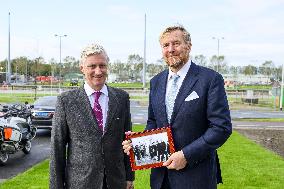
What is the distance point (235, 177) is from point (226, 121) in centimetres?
619

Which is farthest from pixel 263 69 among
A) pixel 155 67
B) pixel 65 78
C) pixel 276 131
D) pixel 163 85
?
pixel 163 85

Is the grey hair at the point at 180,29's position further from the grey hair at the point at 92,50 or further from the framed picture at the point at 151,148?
the framed picture at the point at 151,148

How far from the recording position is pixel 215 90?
11.6ft

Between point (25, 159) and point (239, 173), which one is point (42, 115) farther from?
point (239, 173)

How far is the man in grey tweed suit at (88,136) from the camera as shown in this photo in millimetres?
3807

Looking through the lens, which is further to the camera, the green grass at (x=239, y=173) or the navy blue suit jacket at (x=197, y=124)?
the green grass at (x=239, y=173)

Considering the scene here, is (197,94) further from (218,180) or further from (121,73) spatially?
(121,73)

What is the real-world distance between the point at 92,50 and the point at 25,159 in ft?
30.0

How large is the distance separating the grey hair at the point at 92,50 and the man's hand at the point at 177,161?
1.01 m

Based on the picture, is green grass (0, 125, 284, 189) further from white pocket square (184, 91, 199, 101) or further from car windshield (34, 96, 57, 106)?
car windshield (34, 96, 57, 106)

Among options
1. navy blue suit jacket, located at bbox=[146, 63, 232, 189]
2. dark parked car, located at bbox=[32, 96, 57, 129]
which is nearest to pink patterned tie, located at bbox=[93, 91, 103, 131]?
navy blue suit jacket, located at bbox=[146, 63, 232, 189]

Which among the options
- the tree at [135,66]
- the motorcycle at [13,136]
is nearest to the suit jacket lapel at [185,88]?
the motorcycle at [13,136]

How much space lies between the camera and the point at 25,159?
40.3ft

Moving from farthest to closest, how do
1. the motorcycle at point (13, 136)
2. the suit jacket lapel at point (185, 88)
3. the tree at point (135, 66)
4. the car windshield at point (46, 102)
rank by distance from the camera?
1. the tree at point (135, 66)
2. the car windshield at point (46, 102)
3. the motorcycle at point (13, 136)
4. the suit jacket lapel at point (185, 88)
